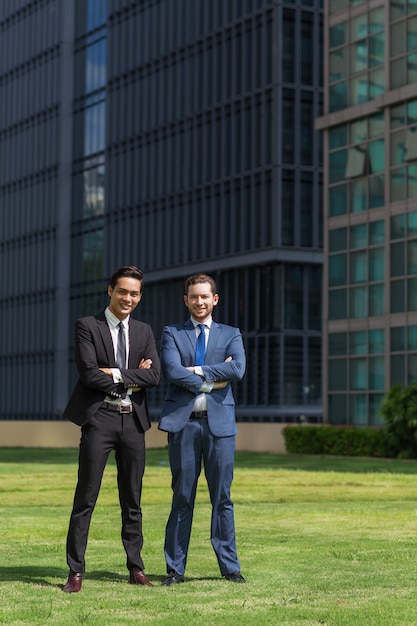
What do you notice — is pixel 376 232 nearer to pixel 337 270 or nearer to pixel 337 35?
pixel 337 270

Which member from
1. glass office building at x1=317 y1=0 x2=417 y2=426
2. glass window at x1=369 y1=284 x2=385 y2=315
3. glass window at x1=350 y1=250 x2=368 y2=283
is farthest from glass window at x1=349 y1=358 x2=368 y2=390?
glass window at x1=350 y1=250 x2=368 y2=283

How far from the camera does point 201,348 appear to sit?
10.4m

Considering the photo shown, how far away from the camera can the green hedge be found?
40875 mm

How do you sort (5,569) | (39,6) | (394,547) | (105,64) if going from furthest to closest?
(39,6) < (105,64) < (394,547) < (5,569)

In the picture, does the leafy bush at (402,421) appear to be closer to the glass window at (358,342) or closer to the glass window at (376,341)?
the glass window at (376,341)

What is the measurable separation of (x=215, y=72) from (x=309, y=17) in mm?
6324

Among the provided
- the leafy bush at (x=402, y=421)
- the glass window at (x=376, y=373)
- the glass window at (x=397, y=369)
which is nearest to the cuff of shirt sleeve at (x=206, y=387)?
the leafy bush at (x=402, y=421)

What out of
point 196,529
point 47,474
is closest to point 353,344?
point 47,474

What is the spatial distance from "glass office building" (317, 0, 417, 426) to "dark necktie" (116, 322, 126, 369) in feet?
115

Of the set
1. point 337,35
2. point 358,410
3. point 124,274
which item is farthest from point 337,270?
point 124,274

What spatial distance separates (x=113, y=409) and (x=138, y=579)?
1.29 m

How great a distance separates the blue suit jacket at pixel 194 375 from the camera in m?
10.1

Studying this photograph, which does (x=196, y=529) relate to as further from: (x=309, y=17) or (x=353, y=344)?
(x=309, y=17)

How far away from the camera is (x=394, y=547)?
1306cm
